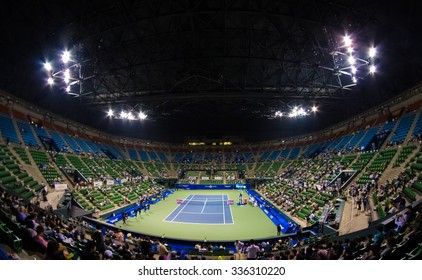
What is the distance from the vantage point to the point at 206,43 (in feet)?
58.6

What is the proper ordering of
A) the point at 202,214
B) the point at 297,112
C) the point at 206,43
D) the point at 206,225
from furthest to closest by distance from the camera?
1. the point at 297,112
2. the point at 202,214
3. the point at 206,43
4. the point at 206,225

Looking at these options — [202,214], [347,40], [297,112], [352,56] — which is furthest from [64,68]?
[297,112]

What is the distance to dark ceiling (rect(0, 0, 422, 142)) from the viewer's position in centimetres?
1353

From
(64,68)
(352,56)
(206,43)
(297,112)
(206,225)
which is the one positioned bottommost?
(206,225)

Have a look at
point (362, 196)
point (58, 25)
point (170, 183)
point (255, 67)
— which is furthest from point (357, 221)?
point (170, 183)

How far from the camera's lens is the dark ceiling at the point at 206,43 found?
44.4 ft

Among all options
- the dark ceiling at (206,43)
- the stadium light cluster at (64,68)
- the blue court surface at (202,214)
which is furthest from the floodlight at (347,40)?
the stadium light cluster at (64,68)

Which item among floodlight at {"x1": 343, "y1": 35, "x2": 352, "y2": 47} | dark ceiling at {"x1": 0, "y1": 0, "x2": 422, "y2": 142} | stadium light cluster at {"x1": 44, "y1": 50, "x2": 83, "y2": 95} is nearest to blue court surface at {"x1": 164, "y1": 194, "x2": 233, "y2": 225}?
dark ceiling at {"x1": 0, "y1": 0, "x2": 422, "y2": 142}

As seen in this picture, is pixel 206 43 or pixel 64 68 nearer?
pixel 206 43

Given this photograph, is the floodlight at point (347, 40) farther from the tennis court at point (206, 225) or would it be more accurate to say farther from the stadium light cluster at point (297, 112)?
the stadium light cluster at point (297, 112)

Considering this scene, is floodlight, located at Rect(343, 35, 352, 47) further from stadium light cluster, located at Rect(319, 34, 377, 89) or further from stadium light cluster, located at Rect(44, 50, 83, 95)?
stadium light cluster, located at Rect(44, 50, 83, 95)

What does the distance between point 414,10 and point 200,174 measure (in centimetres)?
3966

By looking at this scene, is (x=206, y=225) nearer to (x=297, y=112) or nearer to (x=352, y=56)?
(x=352, y=56)
